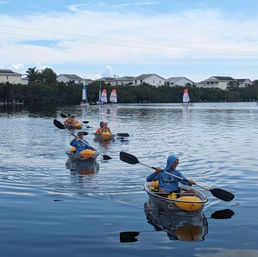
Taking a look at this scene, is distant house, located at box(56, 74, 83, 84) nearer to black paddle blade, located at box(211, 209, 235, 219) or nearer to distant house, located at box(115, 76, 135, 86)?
distant house, located at box(115, 76, 135, 86)

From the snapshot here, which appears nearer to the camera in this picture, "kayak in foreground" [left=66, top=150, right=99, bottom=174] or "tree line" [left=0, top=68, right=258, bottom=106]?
"kayak in foreground" [left=66, top=150, right=99, bottom=174]

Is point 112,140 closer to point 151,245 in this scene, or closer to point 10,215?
point 10,215

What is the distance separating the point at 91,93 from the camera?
12594 centimetres

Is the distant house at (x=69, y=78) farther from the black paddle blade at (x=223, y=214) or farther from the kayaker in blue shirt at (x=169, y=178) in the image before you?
the black paddle blade at (x=223, y=214)

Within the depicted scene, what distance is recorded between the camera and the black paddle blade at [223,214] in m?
12.2

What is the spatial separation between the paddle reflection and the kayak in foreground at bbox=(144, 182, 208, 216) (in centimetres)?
17

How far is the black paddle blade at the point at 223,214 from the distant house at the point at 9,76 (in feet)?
451

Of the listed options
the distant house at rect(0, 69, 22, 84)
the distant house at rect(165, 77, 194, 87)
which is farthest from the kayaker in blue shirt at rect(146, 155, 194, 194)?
the distant house at rect(165, 77, 194, 87)

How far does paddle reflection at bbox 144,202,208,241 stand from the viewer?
10672 mm

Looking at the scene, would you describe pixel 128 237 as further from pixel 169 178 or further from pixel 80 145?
pixel 80 145

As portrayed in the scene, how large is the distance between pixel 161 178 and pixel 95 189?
336 cm

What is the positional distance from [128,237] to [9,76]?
141 meters

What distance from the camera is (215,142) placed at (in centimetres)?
3002

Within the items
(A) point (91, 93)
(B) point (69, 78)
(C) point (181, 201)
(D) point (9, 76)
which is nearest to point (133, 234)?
(C) point (181, 201)
